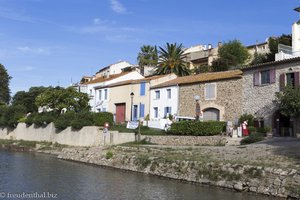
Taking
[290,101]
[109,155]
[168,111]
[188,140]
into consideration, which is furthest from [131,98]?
[290,101]

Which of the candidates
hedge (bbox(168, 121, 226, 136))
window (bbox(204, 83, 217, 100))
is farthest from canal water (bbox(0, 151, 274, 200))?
window (bbox(204, 83, 217, 100))

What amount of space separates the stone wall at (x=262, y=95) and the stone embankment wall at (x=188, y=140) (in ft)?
21.0

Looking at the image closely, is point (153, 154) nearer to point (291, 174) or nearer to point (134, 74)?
point (291, 174)

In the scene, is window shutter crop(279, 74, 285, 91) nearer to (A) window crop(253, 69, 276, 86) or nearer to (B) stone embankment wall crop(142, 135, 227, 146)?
(A) window crop(253, 69, 276, 86)

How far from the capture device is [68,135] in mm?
50375

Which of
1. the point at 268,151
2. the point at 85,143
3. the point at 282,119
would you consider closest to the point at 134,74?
the point at 85,143

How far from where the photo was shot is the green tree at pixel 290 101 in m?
32.2

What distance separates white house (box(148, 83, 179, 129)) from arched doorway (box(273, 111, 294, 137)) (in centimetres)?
1406

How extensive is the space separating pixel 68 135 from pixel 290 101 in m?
28.9

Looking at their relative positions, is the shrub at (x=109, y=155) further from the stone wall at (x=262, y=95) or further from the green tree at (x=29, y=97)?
the green tree at (x=29, y=97)

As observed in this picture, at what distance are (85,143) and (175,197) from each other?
2923 centimetres

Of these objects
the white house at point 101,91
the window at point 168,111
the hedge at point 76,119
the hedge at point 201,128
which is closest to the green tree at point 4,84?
the white house at point 101,91

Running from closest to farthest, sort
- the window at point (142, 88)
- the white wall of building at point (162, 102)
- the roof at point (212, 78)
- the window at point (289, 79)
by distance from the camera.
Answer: the window at point (289, 79) → the roof at point (212, 78) → the white wall of building at point (162, 102) → the window at point (142, 88)

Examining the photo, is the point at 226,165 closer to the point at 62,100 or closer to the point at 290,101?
the point at 290,101
